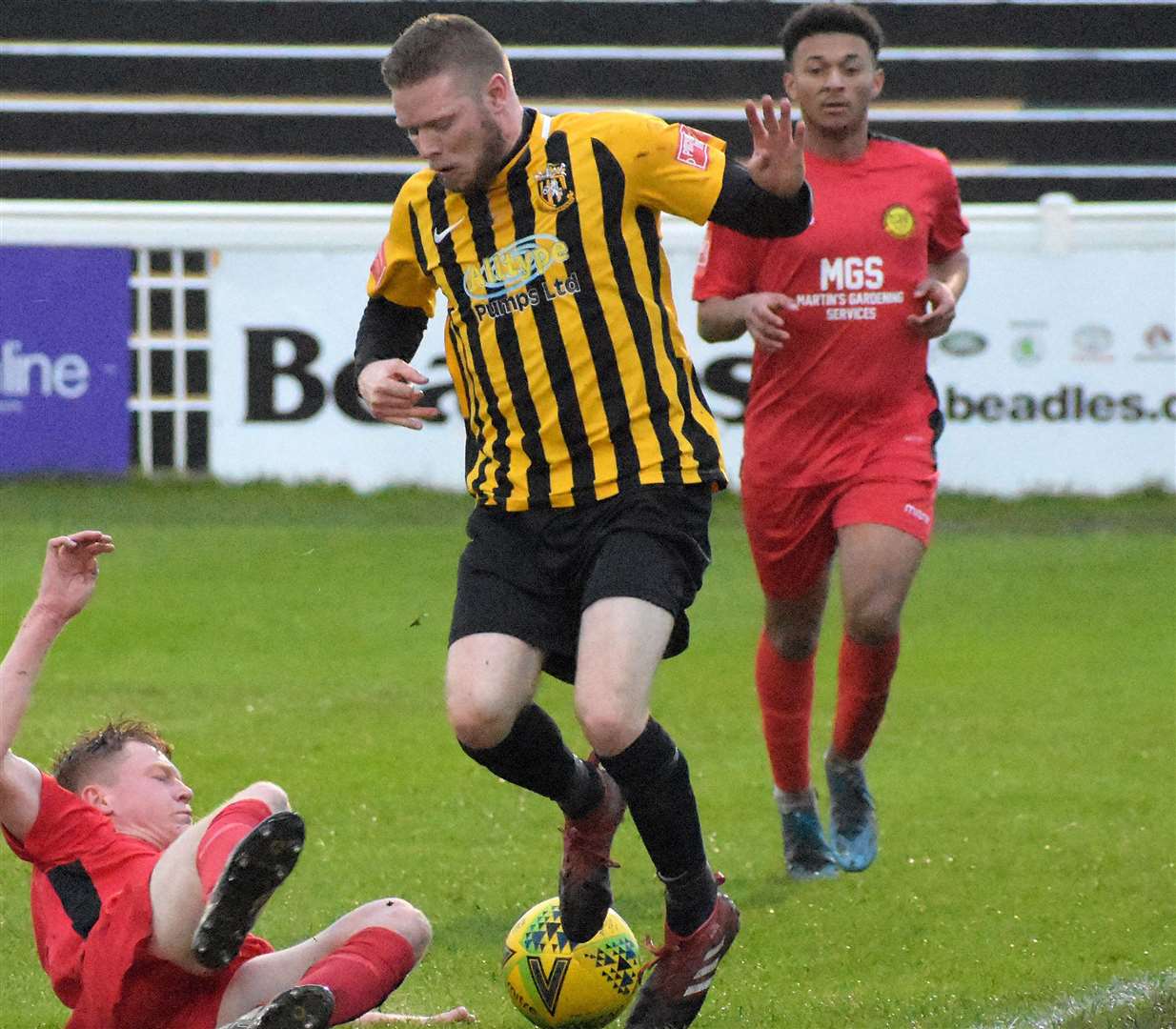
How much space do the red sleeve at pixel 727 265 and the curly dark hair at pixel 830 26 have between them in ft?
1.74

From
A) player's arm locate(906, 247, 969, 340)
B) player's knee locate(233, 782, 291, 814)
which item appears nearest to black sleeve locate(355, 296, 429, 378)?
player's knee locate(233, 782, 291, 814)

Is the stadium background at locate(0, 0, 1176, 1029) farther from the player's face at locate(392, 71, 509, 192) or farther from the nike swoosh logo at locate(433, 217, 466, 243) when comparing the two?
the player's face at locate(392, 71, 509, 192)

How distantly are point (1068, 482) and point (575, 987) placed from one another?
1017 centimetres

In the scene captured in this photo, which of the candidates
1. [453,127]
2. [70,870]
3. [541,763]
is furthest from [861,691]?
[70,870]

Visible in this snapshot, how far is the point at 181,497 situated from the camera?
13.6 metres

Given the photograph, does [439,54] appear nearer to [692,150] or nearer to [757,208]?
[692,150]

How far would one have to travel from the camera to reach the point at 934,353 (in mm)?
13750

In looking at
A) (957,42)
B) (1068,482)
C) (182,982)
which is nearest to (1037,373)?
(1068,482)

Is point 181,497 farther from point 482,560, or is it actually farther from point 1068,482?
point 482,560

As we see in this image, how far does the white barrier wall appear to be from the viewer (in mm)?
13734

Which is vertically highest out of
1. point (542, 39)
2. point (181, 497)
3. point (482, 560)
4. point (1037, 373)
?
point (542, 39)

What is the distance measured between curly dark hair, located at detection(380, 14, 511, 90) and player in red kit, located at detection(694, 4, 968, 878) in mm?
1492

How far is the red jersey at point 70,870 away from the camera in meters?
4.04

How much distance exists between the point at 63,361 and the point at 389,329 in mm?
9193
